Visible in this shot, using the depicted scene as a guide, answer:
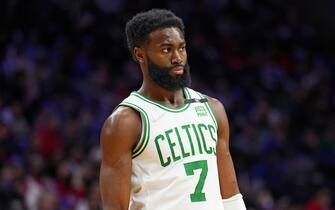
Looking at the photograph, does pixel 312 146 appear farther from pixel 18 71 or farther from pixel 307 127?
pixel 18 71

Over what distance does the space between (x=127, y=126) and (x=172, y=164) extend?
0.99 feet

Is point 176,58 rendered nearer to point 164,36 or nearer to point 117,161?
point 164,36

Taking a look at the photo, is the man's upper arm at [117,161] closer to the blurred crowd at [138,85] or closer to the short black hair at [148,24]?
the short black hair at [148,24]

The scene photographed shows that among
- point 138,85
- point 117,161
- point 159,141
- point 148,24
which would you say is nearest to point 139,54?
point 148,24

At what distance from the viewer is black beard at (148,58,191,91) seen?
14.8ft

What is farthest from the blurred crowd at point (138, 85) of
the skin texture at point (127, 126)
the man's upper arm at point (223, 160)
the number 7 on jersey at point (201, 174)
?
the number 7 on jersey at point (201, 174)

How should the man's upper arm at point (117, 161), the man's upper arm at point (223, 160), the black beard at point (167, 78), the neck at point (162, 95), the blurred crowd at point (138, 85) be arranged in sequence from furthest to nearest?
the blurred crowd at point (138, 85), the man's upper arm at point (223, 160), the neck at point (162, 95), the black beard at point (167, 78), the man's upper arm at point (117, 161)

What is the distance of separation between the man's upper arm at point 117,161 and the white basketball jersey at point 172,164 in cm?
8

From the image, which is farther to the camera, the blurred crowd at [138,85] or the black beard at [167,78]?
the blurred crowd at [138,85]

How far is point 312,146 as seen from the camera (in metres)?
12.8

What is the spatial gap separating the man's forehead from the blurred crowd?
4.94m

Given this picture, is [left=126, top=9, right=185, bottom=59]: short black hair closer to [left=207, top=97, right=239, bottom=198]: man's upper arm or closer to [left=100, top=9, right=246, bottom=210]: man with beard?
[left=100, top=9, right=246, bottom=210]: man with beard

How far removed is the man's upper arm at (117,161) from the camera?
440 cm

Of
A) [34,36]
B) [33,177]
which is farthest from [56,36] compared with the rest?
[33,177]
